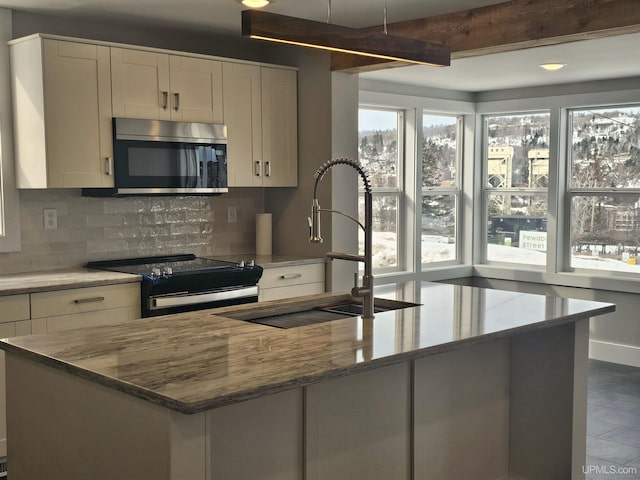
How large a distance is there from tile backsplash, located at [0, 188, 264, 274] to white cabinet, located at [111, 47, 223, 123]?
62 centimetres

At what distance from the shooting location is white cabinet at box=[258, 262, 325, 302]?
4719mm

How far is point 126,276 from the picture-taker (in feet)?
13.3

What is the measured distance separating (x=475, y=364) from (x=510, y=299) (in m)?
0.36

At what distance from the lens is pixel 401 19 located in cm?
435

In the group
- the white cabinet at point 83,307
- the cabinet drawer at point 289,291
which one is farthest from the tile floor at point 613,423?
the white cabinet at point 83,307

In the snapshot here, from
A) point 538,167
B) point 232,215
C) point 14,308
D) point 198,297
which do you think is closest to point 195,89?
point 232,215

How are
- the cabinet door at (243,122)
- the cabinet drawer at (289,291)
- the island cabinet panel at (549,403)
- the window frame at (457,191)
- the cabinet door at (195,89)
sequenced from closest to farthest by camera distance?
the island cabinet panel at (549,403) → the cabinet door at (195,89) → the cabinet drawer at (289,291) → the cabinet door at (243,122) → the window frame at (457,191)

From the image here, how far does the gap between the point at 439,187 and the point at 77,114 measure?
3.94 meters

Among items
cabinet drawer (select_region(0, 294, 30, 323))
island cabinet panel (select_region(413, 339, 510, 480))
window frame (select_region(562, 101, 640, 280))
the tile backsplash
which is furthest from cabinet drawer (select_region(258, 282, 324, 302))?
window frame (select_region(562, 101, 640, 280))

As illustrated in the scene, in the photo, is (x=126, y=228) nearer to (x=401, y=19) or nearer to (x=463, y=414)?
(x=401, y=19)

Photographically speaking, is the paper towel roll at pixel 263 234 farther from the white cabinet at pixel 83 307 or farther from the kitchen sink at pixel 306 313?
the kitchen sink at pixel 306 313

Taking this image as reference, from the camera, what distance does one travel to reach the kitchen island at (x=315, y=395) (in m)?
2.01

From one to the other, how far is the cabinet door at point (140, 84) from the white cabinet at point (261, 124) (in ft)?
1.50

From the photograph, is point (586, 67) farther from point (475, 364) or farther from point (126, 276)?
point (126, 276)
